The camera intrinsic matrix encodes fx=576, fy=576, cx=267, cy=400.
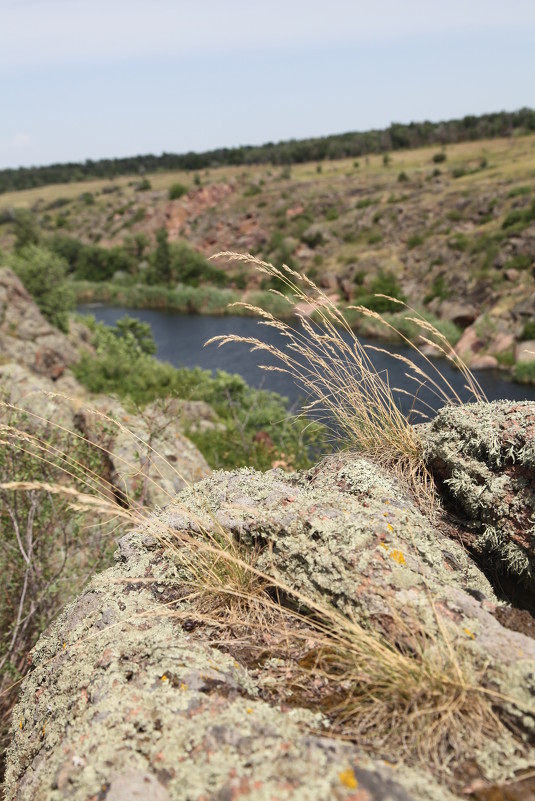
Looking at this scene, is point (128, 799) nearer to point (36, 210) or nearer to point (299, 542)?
point (299, 542)

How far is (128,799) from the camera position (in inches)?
73.9

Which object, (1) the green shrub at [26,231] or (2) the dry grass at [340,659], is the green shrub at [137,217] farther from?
(2) the dry grass at [340,659]

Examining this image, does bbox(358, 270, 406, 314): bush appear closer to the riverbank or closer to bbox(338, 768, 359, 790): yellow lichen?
the riverbank

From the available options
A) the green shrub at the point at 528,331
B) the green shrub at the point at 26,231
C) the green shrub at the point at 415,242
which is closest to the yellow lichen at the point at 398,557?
the green shrub at the point at 528,331

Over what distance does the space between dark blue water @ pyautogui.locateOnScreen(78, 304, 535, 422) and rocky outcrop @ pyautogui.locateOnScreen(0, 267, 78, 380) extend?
6.89 metres

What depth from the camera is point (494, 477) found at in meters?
3.34

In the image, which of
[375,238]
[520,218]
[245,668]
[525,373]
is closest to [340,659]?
[245,668]

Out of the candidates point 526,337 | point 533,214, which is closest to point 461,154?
point 533,214

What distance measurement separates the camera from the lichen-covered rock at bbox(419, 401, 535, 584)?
10.4ft

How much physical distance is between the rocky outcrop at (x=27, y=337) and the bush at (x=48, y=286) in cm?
440

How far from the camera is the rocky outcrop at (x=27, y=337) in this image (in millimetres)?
20016

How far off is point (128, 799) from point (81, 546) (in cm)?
418

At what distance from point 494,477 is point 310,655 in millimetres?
1515

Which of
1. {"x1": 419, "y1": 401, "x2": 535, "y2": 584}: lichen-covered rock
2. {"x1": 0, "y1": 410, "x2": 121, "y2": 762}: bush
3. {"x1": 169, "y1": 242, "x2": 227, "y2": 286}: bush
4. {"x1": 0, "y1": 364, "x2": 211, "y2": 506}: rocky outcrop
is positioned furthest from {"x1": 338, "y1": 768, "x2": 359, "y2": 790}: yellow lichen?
{"x1": 169, "y1": 242, "x2": 227, "y2": 286}: bush
